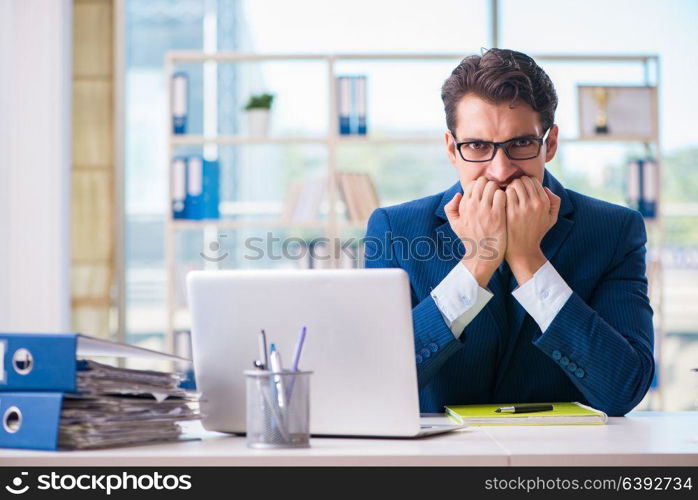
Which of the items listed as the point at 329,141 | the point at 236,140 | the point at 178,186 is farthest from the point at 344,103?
the point at 178,186

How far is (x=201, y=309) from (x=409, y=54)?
3.23m

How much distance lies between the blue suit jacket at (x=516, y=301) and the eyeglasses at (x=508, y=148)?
0.49 feet

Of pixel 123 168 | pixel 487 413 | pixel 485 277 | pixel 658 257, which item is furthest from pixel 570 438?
pixel 123 168

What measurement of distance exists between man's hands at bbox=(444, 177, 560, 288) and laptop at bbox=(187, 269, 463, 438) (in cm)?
42

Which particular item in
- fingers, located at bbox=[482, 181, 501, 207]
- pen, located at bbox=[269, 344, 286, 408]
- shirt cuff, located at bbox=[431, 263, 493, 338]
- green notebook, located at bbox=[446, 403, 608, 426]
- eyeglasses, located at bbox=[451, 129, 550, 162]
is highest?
eyeglasses, located at bbox=[451, 129, 550, 162]

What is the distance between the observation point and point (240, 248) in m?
4.84

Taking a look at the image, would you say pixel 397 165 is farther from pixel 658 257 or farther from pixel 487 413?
pixel 487 413

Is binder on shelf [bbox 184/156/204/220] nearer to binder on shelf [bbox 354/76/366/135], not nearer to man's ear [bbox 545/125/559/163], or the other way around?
binder on shelf [bbox 354/76/366/135]

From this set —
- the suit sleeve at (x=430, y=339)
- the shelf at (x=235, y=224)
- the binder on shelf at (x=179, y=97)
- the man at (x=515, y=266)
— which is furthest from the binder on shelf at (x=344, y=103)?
the suit sleeve at (x=430, y=339)

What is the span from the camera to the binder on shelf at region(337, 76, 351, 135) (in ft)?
14.2

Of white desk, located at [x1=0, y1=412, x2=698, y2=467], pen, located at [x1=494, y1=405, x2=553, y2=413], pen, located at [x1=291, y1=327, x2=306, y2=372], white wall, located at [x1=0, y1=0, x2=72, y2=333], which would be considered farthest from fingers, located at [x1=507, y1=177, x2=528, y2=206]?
white wall, located at [x1=0, y1=0, x2=72, y2=333]

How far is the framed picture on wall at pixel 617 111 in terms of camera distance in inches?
172

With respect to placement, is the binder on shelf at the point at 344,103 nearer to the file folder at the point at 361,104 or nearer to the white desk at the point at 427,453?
the file folder at the point at 361,104

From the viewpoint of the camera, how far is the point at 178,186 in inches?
171
